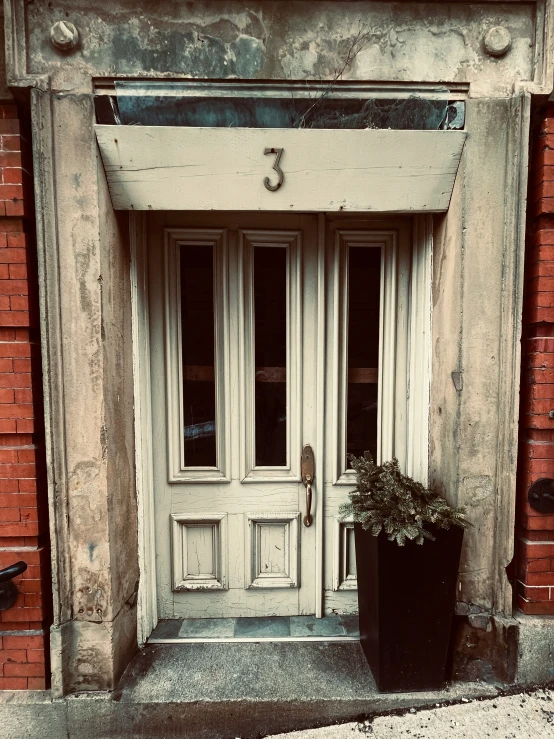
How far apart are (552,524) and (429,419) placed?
91cm

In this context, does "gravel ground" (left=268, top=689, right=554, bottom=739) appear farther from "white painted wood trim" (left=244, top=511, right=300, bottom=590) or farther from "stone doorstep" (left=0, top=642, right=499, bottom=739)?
"white painted wood trim" (left=244, top=511, right=300, bottom=590)

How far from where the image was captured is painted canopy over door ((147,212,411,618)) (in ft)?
8.68

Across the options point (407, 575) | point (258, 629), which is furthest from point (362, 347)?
point (258, 629)

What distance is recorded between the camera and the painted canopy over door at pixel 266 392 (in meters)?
2.65

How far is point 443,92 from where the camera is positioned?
2.19m

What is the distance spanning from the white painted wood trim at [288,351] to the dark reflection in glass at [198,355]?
0.74 feet

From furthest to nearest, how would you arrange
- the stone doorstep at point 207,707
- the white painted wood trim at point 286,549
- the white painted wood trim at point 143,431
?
1. the white painted wood trim at point 286,549
2. the white painted wood trim at point 143,431
3. the stone doorstep at point 207,707

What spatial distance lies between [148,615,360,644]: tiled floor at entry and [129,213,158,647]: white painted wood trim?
0.15 m

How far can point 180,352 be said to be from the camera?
2662mm

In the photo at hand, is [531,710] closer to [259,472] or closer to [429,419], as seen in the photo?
[429,419]

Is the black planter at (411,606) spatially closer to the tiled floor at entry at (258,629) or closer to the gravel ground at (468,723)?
the gravel ground at (468,723)

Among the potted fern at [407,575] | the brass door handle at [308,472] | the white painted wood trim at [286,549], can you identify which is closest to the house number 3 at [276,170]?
the brass door handle at [308,472]

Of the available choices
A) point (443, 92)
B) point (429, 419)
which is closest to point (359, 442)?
point (429, 419)

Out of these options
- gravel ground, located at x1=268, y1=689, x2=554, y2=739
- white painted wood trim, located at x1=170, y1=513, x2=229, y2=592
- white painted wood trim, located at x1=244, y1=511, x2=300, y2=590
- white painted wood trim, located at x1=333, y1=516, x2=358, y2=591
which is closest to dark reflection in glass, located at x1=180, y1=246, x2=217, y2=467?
white painted wood trim, located at x1=170, y1=513, x2=229, y2=592
